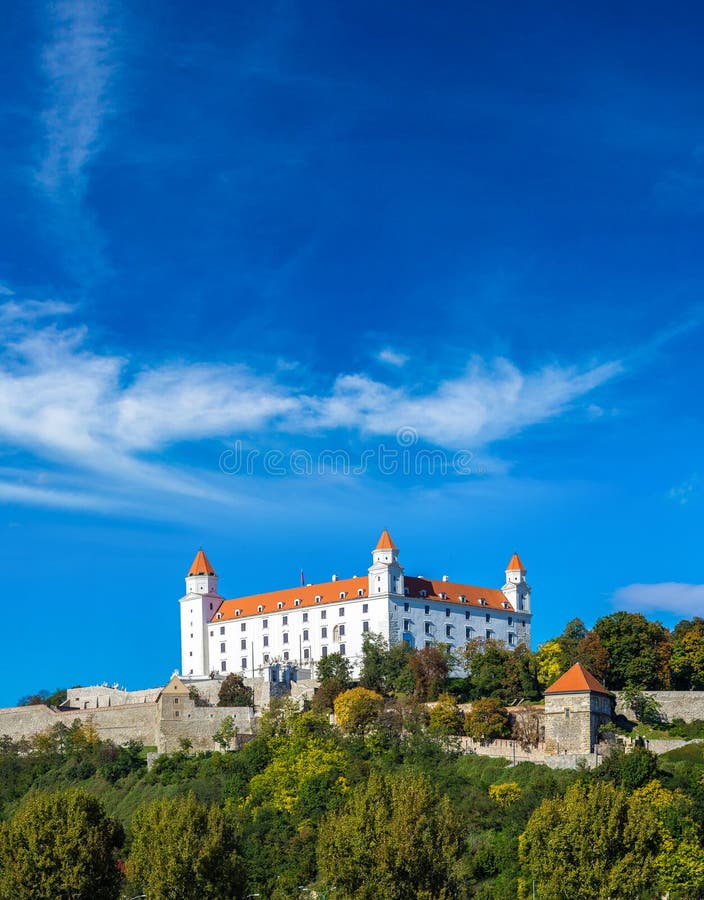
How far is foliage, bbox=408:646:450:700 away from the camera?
92.1 metres

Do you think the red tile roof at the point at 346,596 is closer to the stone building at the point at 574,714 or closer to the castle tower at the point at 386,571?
the castle tower at the point at 386,571

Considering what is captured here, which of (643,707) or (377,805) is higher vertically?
(643,707)

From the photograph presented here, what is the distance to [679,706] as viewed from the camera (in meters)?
84.4

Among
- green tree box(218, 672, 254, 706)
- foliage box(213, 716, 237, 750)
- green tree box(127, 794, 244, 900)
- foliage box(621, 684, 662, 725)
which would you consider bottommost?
green tree box(127, 794, 244, 900)

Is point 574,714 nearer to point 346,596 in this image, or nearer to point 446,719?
point 446,719

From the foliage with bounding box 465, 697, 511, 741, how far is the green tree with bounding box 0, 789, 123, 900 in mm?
27361

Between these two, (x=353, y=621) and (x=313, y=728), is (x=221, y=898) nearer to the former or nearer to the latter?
(x=313, y=728)

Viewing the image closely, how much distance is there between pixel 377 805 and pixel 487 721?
2606 cm

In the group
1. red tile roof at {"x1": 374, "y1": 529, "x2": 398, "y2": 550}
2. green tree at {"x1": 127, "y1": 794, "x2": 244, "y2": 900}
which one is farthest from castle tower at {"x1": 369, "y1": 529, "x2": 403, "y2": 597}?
green tree at {"x1": 127, "y1": 794, "x2": 244, "y2": 900}

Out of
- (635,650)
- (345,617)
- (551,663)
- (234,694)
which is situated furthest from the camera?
(345,617)

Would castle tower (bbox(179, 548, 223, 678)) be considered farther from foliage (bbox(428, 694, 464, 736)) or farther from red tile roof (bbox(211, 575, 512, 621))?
foliage (bbox(428, 694, 464, 736))

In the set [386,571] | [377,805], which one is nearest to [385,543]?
[386,571]

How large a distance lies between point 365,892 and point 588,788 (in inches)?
733

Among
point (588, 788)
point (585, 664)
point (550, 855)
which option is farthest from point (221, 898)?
point (585, 664)
